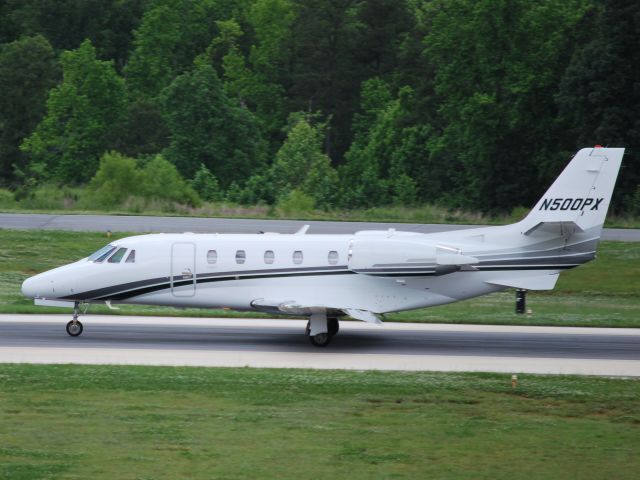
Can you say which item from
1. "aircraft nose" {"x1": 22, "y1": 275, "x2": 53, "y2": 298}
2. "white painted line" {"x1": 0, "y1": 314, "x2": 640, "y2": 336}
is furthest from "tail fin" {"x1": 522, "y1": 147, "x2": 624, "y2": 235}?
"aircraft nose" {"x1": 22, "y1": 275, "x2": 53, "y2": 298}

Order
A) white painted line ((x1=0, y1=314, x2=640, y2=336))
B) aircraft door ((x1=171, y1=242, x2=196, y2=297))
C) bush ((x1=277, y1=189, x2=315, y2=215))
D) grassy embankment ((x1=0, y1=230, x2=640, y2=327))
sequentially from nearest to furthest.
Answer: aircraft door ((x1=171, y1=242, x2=196, y2=297)) → white painted line ((x1=0, y1=314, x2=640, y2=336)) → grassy embankment ((x1=0, y1=230, x2=640, y2=327)) → bush ((x1=277, y1=189, x2=315, y2=215))

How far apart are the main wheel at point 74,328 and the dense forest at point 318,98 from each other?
32128mm

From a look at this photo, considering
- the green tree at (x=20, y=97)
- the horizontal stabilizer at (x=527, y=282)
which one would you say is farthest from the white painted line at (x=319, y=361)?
the green tree at (x=20, y=97)

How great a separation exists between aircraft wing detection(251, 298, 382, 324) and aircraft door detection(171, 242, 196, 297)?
1.59 meters

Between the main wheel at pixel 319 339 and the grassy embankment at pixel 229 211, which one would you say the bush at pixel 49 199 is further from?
the main wheel at pixel 319 339

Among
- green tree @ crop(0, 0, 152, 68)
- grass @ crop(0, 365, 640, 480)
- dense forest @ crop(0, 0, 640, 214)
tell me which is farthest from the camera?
green tree @ crop(0, 0, 152, 68)

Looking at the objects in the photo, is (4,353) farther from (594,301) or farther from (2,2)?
(2,2)

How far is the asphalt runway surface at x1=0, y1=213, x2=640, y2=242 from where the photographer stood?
45.4 m

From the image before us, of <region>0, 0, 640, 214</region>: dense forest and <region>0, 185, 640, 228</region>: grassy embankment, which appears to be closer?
<region>0, 185, 640, 228</region>: grassy embankment

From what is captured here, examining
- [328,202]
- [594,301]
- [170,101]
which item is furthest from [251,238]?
[170,101]

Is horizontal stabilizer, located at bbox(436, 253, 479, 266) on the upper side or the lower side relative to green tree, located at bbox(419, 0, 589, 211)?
lower

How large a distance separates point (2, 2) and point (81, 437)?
94.8 metres

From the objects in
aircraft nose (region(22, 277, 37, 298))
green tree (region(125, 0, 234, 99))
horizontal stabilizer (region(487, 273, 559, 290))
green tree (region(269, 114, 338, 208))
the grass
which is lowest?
the grass

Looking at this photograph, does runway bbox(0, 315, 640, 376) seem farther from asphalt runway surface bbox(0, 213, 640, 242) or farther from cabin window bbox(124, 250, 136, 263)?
asphalt runway surface bbox(0, 213, 640, 242)
